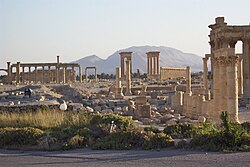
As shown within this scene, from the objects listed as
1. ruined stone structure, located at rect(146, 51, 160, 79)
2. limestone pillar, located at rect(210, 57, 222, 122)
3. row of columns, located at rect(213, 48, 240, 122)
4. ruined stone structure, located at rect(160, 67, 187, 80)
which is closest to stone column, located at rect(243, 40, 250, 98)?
limestone pillar, located at rect(210, 57, 222, 122)

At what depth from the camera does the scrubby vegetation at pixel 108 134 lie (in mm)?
13625

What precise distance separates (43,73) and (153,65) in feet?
78.6

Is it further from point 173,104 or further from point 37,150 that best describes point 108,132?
point 173,104

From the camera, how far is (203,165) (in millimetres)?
11336

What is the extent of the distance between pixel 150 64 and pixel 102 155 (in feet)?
227

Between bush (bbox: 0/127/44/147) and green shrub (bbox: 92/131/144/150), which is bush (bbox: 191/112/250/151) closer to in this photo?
green shrub (bbox: 92/131/144/150)

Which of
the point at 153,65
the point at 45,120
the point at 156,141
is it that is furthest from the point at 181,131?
the point at 153,65

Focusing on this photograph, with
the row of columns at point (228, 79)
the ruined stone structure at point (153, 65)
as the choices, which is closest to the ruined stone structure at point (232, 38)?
the row of columns at point (228, 79)

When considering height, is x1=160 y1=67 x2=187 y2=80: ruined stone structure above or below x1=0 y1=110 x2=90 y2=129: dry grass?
above

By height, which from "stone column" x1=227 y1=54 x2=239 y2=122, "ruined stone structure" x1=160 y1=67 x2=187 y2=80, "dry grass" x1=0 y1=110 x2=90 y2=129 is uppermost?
"ruined stone structure" x1=160 y1=67 x2=187 y2=80

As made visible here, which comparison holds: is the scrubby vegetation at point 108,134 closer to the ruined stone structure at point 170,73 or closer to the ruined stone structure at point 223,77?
the ruined stone structure at point 223,77

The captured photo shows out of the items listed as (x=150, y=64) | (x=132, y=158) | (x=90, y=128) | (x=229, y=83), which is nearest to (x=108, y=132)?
(x=90, y=128)

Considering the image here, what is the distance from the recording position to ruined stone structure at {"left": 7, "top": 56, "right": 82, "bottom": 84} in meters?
86.3

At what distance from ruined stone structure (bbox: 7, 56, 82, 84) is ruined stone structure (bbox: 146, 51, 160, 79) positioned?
41.3 ft
